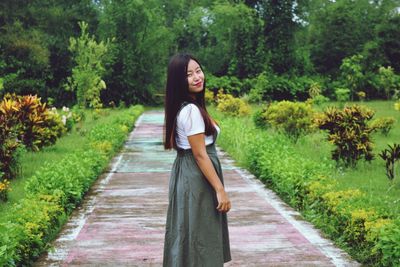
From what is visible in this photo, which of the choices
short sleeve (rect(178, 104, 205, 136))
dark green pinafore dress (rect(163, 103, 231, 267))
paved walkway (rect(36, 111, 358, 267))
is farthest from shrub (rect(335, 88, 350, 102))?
short sleeve (rect(178, 104, 205, 136))

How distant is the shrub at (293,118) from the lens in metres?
16.1

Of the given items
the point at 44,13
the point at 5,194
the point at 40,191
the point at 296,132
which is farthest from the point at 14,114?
the point at 44,13

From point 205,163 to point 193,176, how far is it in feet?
0.58

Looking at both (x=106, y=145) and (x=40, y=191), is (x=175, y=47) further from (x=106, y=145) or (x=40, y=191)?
(x=40, y=191)

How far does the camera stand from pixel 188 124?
4176 millimetres

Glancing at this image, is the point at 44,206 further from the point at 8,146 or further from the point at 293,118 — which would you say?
the point at 293,118

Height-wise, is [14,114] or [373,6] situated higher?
[373,6]

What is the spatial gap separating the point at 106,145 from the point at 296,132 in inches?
192

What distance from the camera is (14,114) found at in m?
12.3

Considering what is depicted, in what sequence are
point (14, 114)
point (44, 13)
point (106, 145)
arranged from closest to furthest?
point (14, 114) < point (106, 145) < point (44, 13)

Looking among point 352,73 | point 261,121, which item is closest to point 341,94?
point 352,73

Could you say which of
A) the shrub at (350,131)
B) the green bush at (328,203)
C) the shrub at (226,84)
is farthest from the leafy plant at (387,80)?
the shrub at (350,131)

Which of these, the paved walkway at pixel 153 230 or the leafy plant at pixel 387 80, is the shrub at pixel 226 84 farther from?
Answer: the paved walkway at pixel 153 230

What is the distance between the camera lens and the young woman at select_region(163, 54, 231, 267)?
421cm
